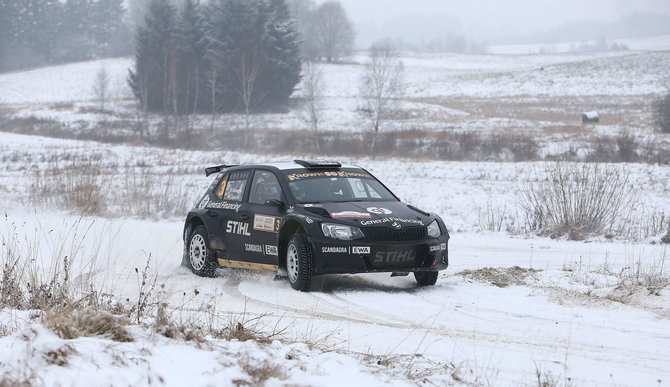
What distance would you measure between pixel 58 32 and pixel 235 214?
127739mm

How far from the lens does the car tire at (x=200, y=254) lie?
10.2 m

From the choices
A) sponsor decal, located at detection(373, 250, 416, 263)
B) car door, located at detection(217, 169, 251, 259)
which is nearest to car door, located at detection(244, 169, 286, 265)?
car door, located at detection(217, 169, 251, 259)

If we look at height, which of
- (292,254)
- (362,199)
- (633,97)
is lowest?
(292,254)

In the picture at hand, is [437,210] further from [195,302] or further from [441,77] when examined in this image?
[441,77]

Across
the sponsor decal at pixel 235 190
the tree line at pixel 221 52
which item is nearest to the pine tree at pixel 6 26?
the tree line at pixel 221 52

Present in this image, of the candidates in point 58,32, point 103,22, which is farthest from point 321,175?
point 103,22

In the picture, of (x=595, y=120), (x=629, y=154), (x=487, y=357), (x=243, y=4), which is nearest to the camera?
(x=487, y=357)

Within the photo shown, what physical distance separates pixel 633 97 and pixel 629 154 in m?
39.4

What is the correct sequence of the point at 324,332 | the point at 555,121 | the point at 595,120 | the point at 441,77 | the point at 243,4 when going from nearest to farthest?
the point at 324,332
the point at 595,120
the point at 555,121
the point at 243,4
the point at 441,77

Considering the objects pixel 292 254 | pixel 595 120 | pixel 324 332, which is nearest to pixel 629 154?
pixel 595 120

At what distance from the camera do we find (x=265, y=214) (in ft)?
30.9

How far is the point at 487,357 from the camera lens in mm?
5781

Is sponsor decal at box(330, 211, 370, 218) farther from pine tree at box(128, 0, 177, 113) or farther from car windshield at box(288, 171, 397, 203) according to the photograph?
pine tree at box(128, 0, 177, 113)

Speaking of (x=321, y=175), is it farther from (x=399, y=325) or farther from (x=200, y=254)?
(x=399, y=325)
